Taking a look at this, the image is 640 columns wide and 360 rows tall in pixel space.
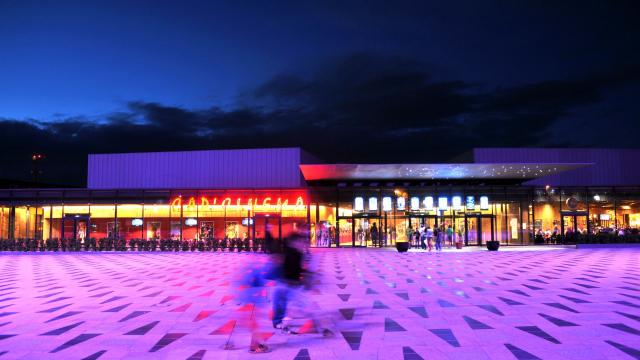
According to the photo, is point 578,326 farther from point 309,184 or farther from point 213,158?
point 213,158

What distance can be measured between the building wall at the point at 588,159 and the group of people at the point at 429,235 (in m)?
8.70

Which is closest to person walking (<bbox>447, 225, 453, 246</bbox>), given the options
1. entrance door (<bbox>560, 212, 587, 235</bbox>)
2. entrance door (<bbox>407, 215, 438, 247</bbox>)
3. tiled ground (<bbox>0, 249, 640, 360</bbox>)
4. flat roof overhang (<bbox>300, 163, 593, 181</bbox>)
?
entrance door (<bbox>407, 215, 438, 247</bbox>)

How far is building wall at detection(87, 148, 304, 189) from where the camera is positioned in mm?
39906

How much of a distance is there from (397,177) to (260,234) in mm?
10664

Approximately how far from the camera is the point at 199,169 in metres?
→ 41.0

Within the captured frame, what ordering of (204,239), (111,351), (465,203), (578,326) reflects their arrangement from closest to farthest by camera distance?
(111,351) < (578,326) < (204,239) < (465,203)

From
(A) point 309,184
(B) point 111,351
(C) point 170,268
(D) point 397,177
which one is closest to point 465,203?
(D) point 397,177

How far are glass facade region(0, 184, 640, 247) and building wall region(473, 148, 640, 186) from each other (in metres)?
5.38

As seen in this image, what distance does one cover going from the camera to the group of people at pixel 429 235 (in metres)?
31.7

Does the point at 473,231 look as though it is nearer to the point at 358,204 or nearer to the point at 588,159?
the point at 358,204

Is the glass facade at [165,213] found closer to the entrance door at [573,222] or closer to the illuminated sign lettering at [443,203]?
the illuminated sign lettering at [443,203]

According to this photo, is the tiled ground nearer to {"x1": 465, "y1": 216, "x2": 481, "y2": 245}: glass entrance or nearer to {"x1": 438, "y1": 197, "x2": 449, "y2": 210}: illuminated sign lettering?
{"x1": 438, "y1": 197, "x2": 449, "y2": 210}: illuminated sign lettering

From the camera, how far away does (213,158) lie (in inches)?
1604

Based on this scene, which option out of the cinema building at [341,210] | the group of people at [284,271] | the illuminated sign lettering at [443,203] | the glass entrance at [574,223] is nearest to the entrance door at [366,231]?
the cinema building at [341,210]
